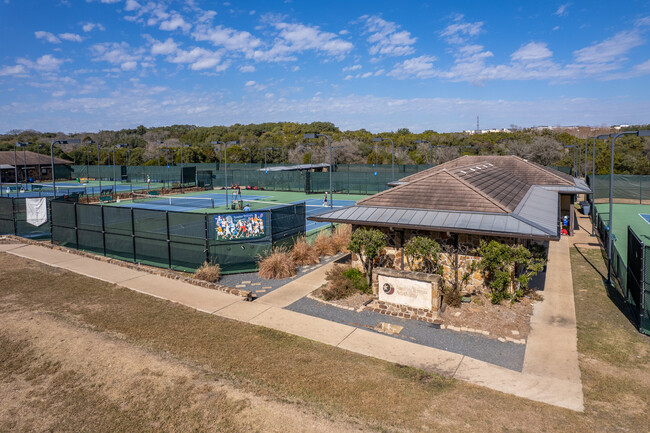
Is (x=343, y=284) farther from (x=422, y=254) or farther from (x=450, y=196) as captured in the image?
(x=450, y=196)

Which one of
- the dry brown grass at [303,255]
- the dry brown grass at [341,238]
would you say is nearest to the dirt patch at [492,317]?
the dry brown grass at [303,255]

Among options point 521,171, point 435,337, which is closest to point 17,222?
point 435,337

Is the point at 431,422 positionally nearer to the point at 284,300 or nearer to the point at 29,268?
the point at 284,300

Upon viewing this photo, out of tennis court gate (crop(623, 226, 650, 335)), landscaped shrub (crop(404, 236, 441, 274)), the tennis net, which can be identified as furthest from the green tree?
the tennis net

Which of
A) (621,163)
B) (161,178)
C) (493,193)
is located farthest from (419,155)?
(493,193)

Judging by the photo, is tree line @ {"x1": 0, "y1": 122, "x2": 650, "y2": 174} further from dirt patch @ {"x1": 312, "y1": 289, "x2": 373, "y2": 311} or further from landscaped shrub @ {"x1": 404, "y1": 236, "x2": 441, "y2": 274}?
landscaped shrub @ {"x1": 404, "y1": 236, "x2": 441, "y2": 274}
